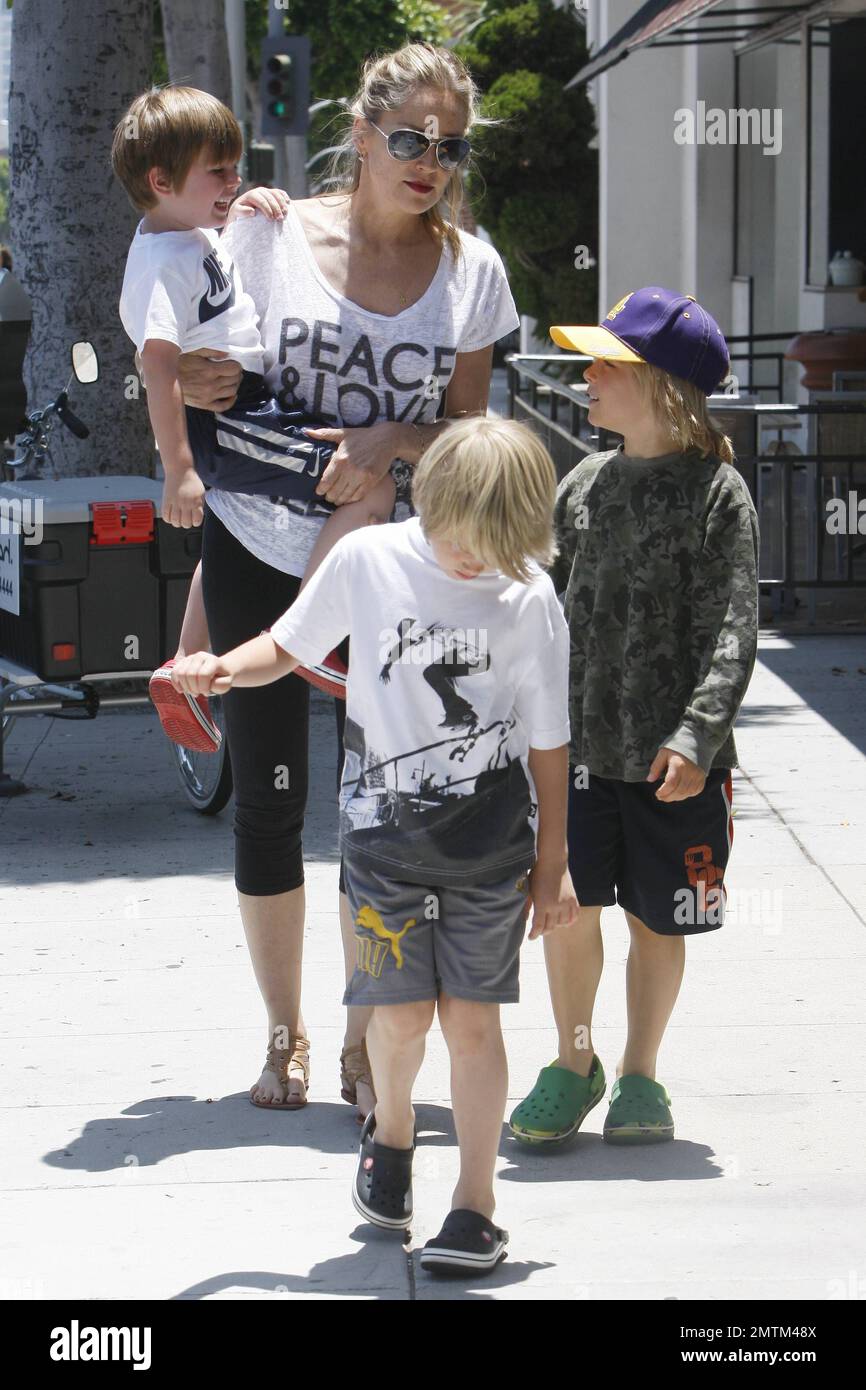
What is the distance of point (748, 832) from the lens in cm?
654

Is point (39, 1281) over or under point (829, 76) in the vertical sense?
under

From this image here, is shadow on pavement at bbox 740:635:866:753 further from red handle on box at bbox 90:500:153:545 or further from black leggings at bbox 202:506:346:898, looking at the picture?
black leggings at bbox 202:506:346:898

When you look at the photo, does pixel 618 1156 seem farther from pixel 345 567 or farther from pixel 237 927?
pixel 237 927

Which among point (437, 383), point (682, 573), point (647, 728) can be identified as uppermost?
point (437, 383)

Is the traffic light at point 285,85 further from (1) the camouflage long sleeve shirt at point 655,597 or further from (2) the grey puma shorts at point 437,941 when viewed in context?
(2) the grey puma shorts at point 437,941

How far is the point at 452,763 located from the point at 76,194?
6.10m

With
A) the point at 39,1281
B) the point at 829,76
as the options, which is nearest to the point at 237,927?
the point at 39,1281

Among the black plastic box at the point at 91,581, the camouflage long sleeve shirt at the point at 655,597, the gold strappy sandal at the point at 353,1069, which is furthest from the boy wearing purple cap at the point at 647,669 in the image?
the black plastic box at the point at 91,581

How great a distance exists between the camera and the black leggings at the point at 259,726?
4086 mm

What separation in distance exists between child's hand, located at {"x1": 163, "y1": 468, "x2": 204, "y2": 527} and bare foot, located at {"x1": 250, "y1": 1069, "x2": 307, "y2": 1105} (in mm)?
1201

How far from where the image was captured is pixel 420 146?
12.5 ft

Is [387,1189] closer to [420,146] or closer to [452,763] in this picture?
[452,763]

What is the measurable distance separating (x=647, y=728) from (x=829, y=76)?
13.3 m

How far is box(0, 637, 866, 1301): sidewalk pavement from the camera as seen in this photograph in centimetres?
343
